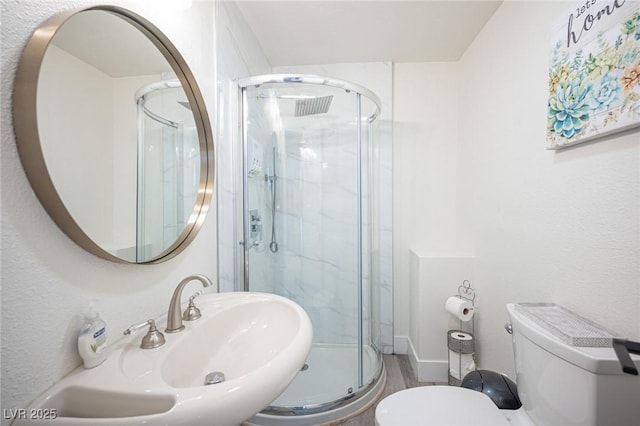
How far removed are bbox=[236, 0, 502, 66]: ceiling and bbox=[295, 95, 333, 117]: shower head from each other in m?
0.50

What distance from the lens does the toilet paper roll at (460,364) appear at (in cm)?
171

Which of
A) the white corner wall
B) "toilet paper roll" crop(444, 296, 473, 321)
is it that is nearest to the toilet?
the white corner wall

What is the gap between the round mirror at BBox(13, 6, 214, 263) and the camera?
57cm

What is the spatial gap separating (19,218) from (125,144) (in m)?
0.34

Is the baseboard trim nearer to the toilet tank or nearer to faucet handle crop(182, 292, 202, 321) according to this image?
the toilet tank

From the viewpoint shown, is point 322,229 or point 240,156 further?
point 322,229

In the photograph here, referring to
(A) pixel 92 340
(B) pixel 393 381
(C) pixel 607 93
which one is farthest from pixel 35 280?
(B) pixel 393 381

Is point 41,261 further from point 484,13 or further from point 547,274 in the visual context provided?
point 484,13

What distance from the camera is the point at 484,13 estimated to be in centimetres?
164

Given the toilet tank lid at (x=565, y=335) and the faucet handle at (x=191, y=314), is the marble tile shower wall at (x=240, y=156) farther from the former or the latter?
the toilet tank lid at (x=565, y=335)

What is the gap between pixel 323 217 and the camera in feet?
6.36

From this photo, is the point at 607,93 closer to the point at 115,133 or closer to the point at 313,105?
the point at 313,105

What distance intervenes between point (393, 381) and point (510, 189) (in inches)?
58.4

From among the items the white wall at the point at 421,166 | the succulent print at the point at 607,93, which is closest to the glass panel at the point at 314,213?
the white wall at the point at 421,166
